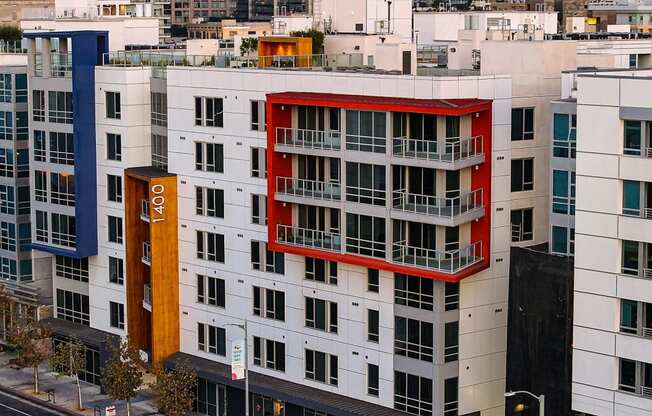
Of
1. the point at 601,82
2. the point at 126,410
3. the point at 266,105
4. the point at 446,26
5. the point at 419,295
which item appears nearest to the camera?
the point at 601,82

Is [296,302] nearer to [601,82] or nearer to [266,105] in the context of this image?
[266,105]

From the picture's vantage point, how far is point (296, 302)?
8175 centimetres

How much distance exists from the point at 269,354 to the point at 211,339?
5.52 meters

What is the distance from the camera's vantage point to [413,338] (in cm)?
7538

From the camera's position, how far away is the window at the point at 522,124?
246 ft

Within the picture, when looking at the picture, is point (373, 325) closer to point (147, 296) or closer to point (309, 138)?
point (309, 138)

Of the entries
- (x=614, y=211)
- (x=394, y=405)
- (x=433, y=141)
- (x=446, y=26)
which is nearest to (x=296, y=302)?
(x=394, y=405)

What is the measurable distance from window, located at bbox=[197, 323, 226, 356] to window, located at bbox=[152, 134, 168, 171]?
10.4m

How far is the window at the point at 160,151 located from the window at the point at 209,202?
12.9ft

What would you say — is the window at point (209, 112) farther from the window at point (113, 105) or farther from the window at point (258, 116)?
the window at point (113, 105)

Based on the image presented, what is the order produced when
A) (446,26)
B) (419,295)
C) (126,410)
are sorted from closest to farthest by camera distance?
(419,295), (126,410), (446,26)

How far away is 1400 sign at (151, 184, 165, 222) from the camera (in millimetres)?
87688

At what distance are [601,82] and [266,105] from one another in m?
22.1

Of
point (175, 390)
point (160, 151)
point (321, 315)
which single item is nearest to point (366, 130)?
point (321, 315)
